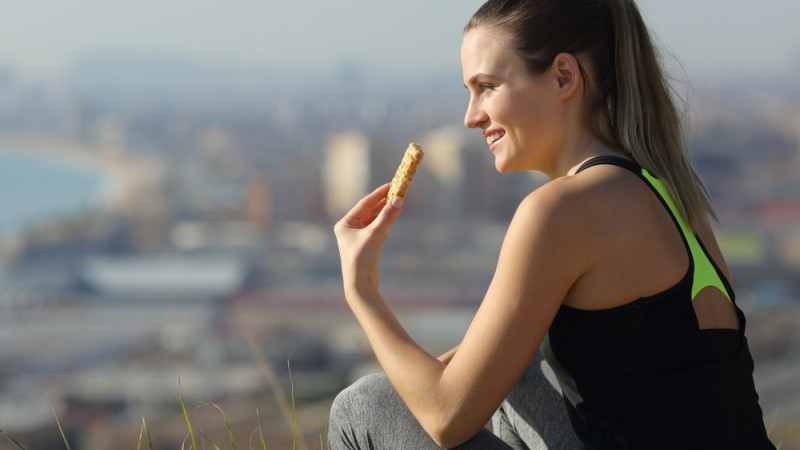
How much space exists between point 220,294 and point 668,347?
30.8 m

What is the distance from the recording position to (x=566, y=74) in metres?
0.67

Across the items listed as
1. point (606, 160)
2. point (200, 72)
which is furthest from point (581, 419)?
point (200, 72)

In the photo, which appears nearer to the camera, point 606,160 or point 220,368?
point 606,160

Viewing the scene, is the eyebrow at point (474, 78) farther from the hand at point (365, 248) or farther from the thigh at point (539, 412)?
the thigh at point (539, 412)

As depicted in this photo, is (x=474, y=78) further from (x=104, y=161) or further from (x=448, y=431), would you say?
(x=104, y=161)

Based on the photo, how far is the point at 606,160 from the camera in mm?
621

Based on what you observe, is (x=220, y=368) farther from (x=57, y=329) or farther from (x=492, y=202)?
(x=492, y=202)

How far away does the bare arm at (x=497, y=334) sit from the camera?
0.57 m

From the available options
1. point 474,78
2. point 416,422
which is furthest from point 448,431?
point 474,78

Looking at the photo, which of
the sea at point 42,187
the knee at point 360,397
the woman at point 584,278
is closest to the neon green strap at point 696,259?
the woman at point 584,278

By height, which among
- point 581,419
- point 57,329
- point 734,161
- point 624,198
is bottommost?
point 57,329

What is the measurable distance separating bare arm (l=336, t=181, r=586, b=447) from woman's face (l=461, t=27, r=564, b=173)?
131mm

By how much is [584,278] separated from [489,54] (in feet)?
0.66

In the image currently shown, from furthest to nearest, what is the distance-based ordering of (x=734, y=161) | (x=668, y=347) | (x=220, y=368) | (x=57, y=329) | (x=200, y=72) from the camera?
1. (x=200, y=72)
2. (x=734, y=161)
3. (x=57, y=329)
4. (x=220, y=368)
5. (x=668, y=347)
